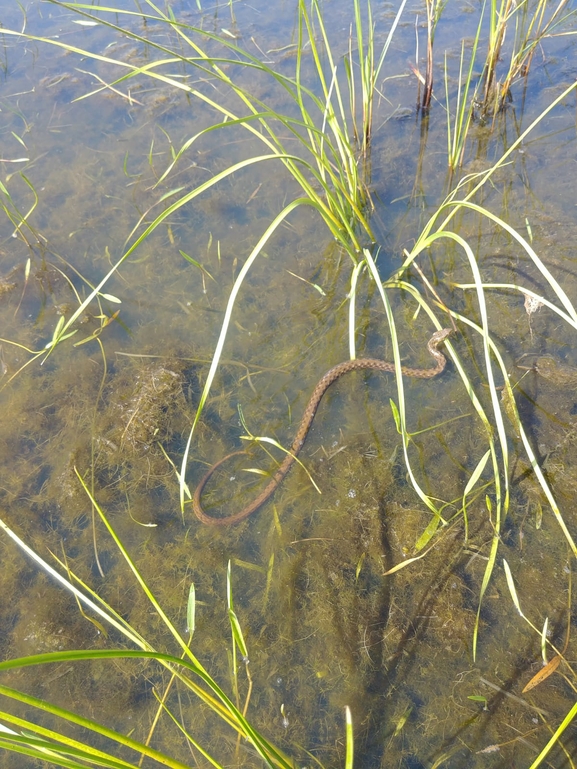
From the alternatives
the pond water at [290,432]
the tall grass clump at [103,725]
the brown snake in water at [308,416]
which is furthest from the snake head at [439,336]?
the tall grass clump at [103,725]

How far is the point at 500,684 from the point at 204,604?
161 centimetres

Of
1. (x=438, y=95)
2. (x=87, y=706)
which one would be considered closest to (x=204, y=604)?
A: (x=87, y=706)

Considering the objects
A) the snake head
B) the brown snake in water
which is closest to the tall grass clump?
the brown snake in water

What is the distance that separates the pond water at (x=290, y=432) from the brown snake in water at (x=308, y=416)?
0.19 ft

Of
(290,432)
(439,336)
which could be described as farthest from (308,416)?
(439,336)

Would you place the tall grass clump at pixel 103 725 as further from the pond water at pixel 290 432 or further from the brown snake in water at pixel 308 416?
the brown snake in water at pixel 308 416

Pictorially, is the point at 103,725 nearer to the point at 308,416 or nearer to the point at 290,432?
the point at 290,432

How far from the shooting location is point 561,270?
407cm

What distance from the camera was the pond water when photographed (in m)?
2.63

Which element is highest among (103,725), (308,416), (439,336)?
(439,336)

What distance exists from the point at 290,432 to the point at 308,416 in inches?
6.6

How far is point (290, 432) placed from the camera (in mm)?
3533

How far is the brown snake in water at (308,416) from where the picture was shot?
10.6 feet

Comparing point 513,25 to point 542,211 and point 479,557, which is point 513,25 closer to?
point 542,211
